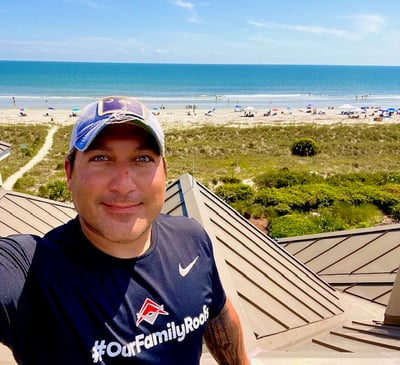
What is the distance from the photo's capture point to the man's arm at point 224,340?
2.28 metres

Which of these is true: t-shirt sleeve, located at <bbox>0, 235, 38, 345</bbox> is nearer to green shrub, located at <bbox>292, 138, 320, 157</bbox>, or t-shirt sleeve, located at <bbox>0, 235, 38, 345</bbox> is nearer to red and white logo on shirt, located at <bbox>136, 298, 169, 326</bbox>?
red and white logo on shirt, located at <bbox>136, 298, 169, 326</bbox>

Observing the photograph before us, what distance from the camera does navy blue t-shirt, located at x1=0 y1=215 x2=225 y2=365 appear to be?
167 centimetres

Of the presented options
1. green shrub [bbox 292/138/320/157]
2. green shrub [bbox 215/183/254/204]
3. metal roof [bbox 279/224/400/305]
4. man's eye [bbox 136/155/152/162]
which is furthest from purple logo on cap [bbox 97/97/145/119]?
green shrub [bbox 292/138/320/157]

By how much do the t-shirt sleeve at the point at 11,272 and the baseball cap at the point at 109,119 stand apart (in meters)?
0.51

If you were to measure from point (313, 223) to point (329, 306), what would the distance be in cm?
1173

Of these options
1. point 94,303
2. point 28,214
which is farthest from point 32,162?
point 94,303

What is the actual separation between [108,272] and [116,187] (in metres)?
0.41

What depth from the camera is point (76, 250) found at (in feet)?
5.98

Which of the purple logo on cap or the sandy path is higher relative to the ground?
the purple logo on cap

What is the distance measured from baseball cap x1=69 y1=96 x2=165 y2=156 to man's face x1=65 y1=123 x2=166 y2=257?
4cm

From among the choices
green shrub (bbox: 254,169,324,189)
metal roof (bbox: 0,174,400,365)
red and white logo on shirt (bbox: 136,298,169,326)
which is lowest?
green shrub (bbox: 254,169,324,189)

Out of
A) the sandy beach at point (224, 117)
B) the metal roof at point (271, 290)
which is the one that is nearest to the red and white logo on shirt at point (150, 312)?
the metal roof at point (271, 290)

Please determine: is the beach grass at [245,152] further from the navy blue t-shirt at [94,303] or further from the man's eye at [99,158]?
the man's eye at [99,158]

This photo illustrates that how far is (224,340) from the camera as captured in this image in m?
2.30
